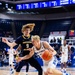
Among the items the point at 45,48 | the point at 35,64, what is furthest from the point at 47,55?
the point at 35,64

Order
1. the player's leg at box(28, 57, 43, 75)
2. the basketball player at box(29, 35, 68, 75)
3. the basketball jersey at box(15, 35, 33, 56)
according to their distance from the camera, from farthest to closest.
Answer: the basketball jersey at box(15, 35, 33, 56), the player's leg at box(28, 57, 43, 75), the basketball player at box(29, 35, 68, 75)

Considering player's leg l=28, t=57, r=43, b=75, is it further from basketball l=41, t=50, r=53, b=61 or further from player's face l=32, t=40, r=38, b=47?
player's face l=32, t=40, r=38, b=47

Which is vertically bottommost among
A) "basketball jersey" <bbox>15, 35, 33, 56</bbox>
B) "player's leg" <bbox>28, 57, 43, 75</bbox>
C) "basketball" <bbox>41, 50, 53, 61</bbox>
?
"player's leg" <bbox>28, 57, 43, 75</bbox>

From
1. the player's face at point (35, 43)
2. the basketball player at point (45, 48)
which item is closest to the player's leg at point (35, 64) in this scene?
the basketball player at point (45, 48)

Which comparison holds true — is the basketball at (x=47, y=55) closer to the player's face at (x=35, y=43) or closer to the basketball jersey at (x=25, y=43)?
the player's face at (x=35, y=43)

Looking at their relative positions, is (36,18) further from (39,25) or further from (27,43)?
(27,43)

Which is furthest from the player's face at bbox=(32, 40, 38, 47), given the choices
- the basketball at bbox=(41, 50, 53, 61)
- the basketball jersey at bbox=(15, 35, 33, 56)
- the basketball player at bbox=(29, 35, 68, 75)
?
the basketball at bbox=(41, 50, 53, 61)

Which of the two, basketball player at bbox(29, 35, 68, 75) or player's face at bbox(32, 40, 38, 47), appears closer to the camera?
basketball player at bbox(29, 35, 68, 75)

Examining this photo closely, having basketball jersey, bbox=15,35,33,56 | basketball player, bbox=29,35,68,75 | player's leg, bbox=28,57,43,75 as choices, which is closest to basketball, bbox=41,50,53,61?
basketball player, bbox=29,35,68,75

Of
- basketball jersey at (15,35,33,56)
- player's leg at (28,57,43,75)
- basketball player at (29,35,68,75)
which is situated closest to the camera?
basketball player at (29,35,68,75)

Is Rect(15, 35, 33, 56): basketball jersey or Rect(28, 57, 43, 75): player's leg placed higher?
Rect(15, 35, 33, 56): basketball jersey

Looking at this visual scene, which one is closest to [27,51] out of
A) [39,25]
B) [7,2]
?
[7,2]

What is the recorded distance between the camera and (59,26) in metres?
19.6

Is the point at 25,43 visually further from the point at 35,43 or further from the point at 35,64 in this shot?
the point at 35,64
